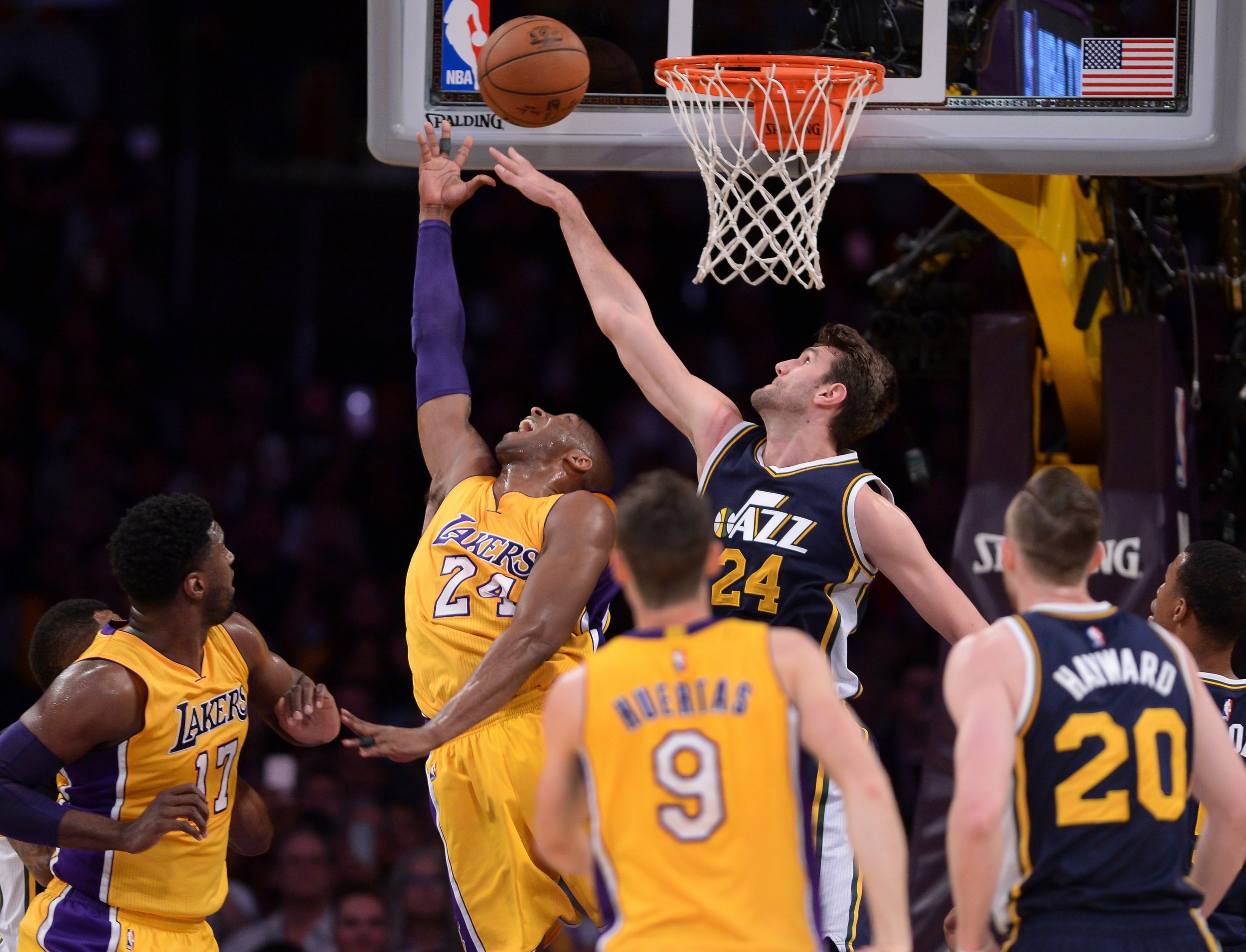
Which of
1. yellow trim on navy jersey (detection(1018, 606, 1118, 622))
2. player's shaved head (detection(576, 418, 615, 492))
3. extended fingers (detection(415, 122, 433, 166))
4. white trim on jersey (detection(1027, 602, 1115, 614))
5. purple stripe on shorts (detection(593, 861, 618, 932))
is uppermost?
extended fingers (detection(415, 122, 433, 166))

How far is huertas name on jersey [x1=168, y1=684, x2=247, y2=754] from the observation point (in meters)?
4.09

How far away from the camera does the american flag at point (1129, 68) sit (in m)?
5.16

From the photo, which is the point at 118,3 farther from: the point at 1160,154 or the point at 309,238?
the point at 1160,154

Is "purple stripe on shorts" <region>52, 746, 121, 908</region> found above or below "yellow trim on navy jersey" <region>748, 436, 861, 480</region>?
below

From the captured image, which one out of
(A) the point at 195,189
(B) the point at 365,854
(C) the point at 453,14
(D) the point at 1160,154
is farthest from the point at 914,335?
(A) the point at 195,189

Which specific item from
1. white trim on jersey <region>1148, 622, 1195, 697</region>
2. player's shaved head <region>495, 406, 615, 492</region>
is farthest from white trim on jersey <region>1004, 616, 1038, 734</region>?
player's shaved head <region>495, 406, 615, 492</region>

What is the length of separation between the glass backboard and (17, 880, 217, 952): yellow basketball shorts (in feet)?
8.74

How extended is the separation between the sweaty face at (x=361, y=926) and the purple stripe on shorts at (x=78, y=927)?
3.55 metres

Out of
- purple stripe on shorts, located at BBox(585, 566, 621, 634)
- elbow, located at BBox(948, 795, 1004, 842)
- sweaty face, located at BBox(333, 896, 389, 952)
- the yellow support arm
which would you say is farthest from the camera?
sweaty face, located at BBox(333, 896, 389, 952)

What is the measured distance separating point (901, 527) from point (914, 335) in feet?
11.2

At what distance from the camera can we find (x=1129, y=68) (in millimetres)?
5227

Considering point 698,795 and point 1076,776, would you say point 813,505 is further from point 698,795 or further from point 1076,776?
point 698,795

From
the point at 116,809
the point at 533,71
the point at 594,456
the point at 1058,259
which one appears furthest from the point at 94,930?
the point at 1058,259

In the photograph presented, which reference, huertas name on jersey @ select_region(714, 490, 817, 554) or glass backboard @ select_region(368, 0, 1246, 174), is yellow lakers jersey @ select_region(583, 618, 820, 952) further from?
glass backboard @ select_region(368, 0, 1246, 174)
